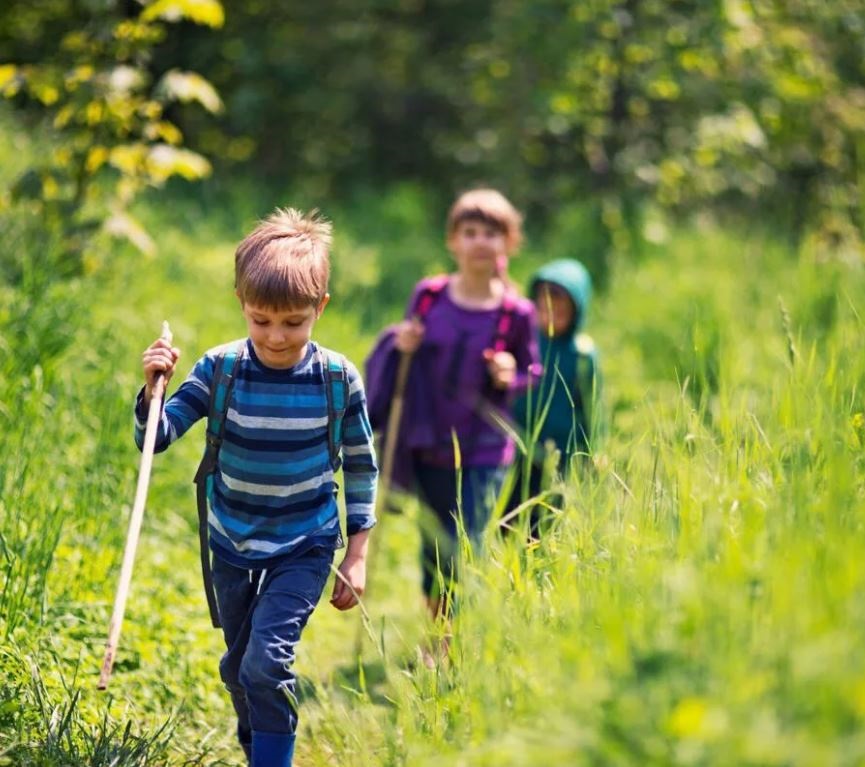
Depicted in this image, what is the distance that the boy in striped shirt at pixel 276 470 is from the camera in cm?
348

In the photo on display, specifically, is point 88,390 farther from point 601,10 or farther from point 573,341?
point 601,10

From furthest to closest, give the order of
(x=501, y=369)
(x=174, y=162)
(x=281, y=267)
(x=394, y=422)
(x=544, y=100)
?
(x=544, y=100)
(x=174, y=162)
(x=501, y=369)
(x=394, y=422)
(x=281, y=267)

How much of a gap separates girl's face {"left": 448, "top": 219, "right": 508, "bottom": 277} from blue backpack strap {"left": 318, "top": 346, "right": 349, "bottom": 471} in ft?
6.28

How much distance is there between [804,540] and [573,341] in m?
3.28

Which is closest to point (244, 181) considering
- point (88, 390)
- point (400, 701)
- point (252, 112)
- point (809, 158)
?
point (252, 112)

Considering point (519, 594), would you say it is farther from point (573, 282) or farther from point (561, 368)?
point (573, 282)

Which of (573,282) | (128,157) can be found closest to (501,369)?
(573,282)

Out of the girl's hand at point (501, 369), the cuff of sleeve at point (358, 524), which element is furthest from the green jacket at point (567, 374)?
the cuff of sleeve at point (358, 524)

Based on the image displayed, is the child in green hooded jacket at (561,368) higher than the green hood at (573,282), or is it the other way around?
the green hood at (573,282)

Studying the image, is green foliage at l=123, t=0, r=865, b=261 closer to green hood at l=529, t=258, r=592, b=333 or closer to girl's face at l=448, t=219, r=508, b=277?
green hood at l=529, t=258, r=592, b=333

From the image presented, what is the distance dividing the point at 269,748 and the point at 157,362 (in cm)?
110

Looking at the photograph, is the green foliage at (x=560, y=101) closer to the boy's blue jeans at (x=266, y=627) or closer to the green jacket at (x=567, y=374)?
the green jacket at (x=567, y=374)

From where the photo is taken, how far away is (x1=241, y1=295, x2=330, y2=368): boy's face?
348cm

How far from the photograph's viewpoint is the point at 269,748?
3508 millimetres
